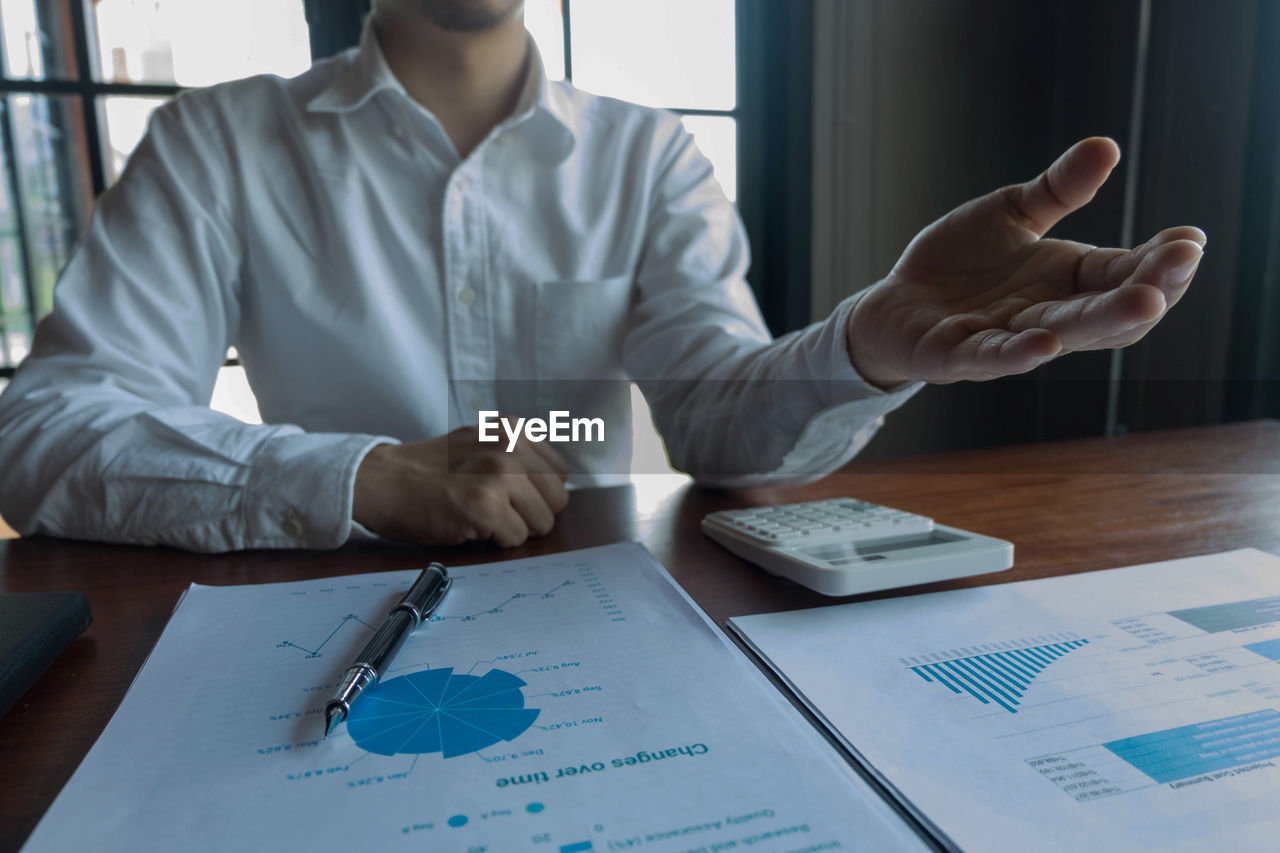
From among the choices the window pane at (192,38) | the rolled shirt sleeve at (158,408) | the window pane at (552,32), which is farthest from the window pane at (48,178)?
the window pane at (552,32)

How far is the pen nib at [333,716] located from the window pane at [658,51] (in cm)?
111

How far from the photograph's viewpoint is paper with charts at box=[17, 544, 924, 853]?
20 centimetres

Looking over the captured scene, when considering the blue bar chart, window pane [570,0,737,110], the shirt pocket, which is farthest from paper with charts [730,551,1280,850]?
window pane [570,0,737,110]

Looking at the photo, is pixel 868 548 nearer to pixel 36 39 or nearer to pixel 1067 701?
pixel 1067 701

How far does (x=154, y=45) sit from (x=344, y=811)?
1.34 metres

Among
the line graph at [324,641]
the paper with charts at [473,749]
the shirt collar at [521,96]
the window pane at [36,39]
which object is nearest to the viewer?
the paper with charts at [473,749]

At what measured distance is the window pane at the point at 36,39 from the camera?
1119mm

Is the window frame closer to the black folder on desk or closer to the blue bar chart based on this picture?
the black folder on desk

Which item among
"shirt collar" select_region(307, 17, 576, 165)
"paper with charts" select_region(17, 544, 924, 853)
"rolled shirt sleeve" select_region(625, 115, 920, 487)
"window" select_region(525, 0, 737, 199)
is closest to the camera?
"paper with charts" select_region(17, 544, 924, 853)

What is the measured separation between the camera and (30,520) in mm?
519

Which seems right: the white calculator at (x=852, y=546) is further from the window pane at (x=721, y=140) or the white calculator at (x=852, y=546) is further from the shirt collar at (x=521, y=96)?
the window pane at (x=721, y=140)

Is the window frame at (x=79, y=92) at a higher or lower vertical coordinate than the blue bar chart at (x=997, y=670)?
higher

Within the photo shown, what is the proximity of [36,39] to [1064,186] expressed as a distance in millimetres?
1400

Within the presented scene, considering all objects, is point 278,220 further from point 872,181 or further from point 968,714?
point 872,181
